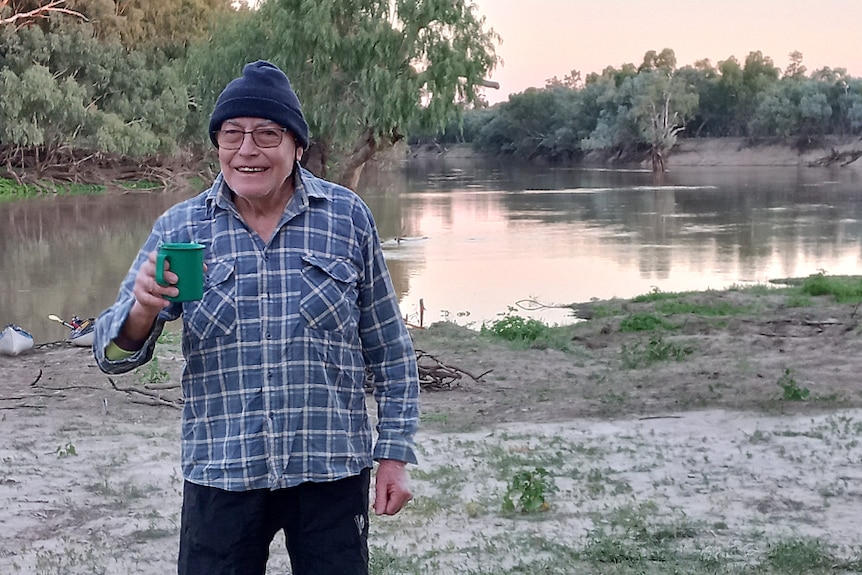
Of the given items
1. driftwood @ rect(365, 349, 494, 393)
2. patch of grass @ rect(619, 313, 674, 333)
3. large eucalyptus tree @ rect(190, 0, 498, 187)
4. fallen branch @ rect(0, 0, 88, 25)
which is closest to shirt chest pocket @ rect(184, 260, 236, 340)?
driftwood @ rect(365, 349, 494, 393)

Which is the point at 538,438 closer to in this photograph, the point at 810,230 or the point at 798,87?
the point at 810,230

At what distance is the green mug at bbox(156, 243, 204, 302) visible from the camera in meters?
2.02

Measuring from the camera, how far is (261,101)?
7.36ft

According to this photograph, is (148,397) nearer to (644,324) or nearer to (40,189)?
(644,324)

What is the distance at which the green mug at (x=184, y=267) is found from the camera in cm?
202

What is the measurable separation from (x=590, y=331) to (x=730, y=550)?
761 cm

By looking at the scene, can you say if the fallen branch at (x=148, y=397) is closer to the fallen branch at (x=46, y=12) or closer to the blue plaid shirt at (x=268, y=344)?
the blue plaid shirt at (x=268, y=344)

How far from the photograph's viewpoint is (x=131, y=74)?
110 feet

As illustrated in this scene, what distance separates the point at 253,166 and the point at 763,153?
71.3 metres

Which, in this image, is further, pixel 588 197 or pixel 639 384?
pixel 588 197

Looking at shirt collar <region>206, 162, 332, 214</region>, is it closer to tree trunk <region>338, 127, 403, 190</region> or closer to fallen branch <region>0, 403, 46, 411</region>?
fallen branch <region>0, 403, 46, 411</region>

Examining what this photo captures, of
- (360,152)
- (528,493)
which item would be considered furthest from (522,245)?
(528,493)

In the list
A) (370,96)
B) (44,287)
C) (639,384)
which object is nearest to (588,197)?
(370,96)

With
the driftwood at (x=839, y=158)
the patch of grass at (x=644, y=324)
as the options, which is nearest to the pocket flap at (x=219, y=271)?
the patch of grass at (x=644, y=324)
